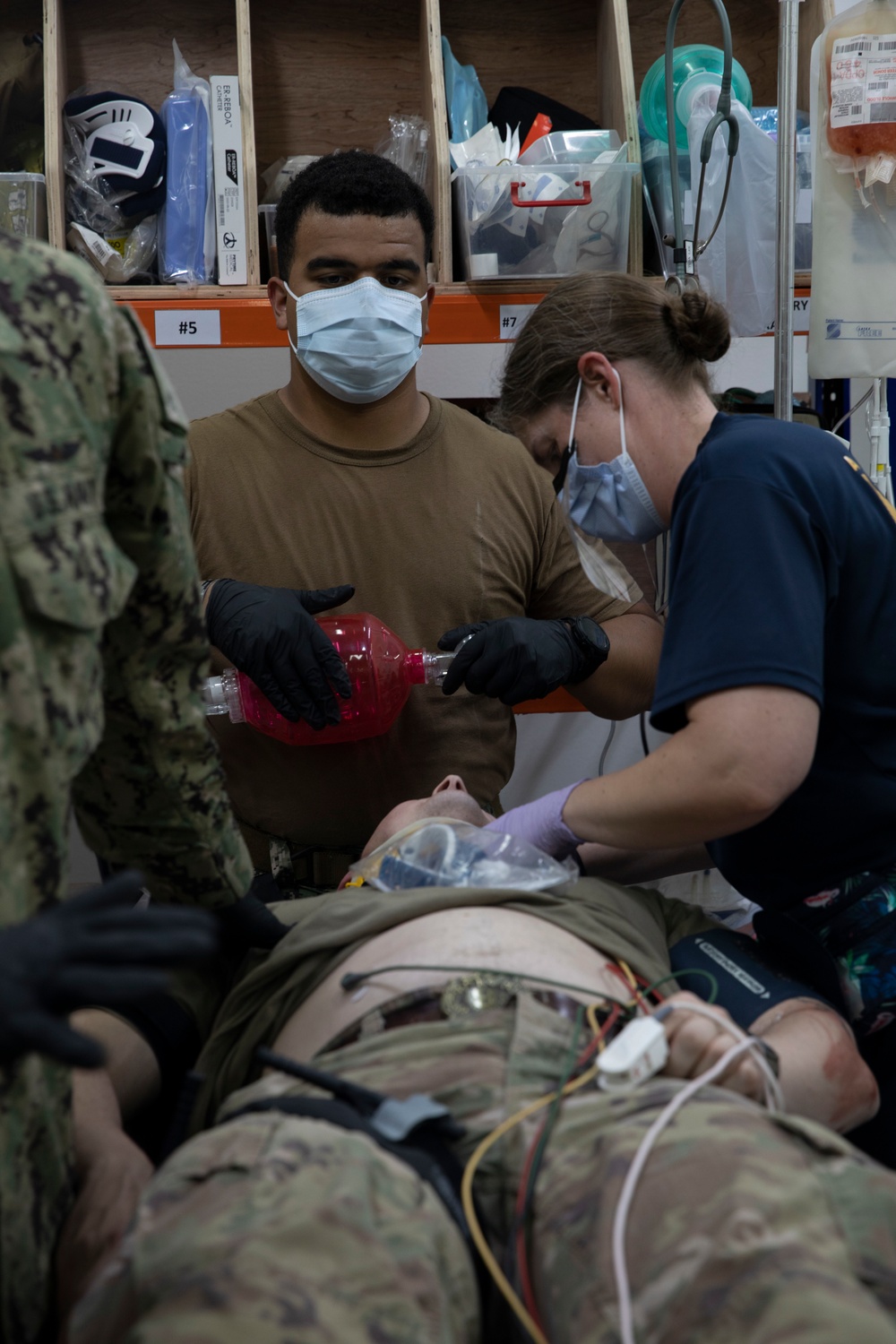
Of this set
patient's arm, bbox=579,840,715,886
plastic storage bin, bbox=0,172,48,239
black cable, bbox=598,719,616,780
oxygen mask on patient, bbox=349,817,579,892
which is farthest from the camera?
black cable, bbox=598,719,616,780

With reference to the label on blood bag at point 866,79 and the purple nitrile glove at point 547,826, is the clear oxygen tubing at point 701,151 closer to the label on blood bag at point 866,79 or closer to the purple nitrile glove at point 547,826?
the label on blood bag at point 866,79

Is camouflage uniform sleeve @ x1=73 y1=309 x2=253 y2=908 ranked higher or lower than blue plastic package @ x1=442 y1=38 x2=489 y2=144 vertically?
lower

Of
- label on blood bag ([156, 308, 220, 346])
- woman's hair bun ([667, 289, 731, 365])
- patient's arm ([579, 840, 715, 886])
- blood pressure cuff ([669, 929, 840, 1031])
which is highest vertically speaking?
label on blood bag ([156, 308, 220, 346])

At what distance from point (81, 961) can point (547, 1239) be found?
1.57 ft

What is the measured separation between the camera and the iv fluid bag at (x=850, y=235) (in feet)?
7.21

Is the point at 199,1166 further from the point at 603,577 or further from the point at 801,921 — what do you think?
the point at 603,577

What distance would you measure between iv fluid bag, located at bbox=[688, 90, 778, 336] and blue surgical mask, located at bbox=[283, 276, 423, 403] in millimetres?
828

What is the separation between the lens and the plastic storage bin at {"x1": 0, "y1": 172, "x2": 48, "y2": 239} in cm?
275

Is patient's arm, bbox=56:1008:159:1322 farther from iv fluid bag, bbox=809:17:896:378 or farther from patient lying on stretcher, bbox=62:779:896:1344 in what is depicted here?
iv fluid bag, bbox=809:17:896:378

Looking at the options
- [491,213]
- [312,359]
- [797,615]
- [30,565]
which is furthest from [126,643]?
[491,213]

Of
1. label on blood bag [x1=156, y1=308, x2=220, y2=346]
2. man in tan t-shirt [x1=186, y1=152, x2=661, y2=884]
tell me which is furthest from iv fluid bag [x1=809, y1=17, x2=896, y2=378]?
label on blood bag [x1=156, y1=308, x2=220, y2=346]

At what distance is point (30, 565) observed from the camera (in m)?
0.90

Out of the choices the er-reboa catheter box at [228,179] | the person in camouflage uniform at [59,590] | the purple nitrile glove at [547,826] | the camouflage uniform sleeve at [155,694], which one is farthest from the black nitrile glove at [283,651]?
the er-reboa catheter box at [228,179]

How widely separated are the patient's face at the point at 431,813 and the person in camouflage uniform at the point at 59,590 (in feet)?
2.26
